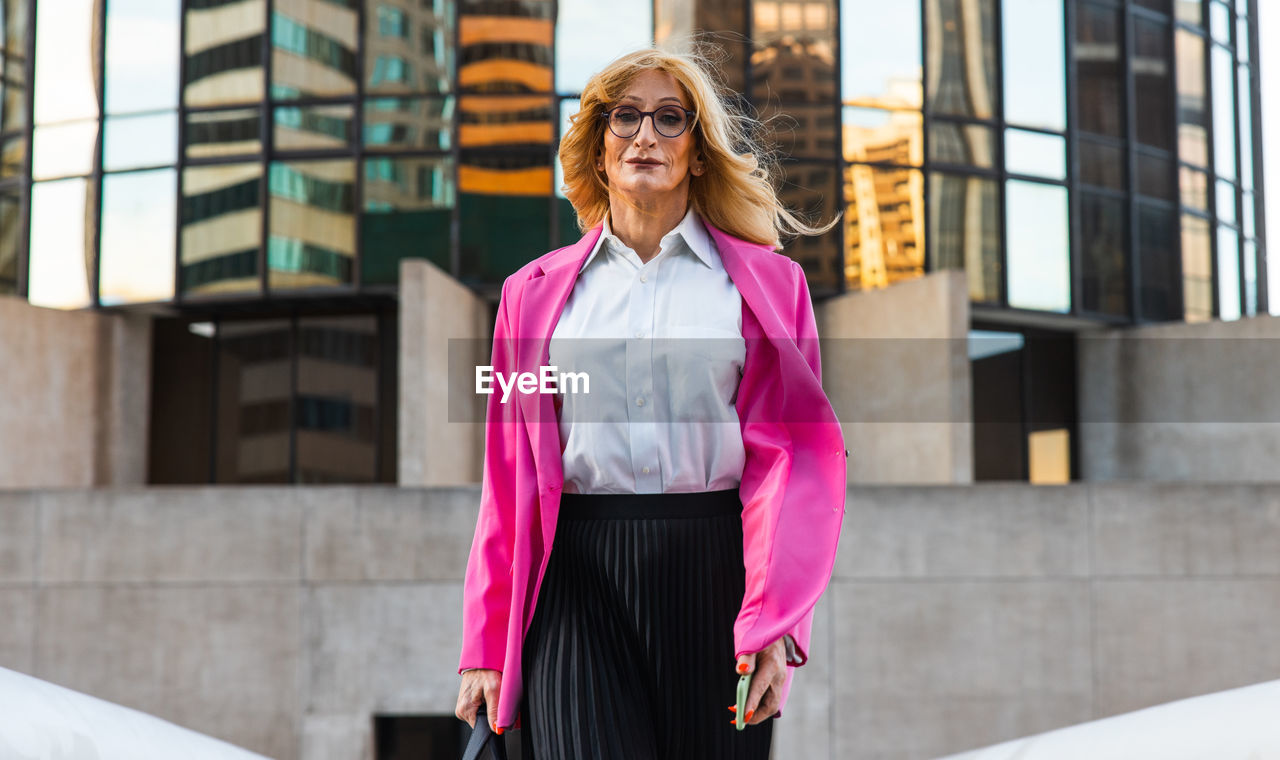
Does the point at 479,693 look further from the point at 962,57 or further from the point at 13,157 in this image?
the point at 13,157

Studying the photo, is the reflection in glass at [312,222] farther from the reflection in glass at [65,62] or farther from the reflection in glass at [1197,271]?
the reflection in glass at [1197,271]

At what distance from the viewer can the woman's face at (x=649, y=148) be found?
7.20 ft

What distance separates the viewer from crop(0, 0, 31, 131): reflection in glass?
15300 mm

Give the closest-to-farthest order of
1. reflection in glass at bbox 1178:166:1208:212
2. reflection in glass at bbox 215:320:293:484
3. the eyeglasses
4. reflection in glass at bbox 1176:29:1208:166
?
the eyeglasses, reflection in glass at bbox 215:320:293:484, reflection in glass at bbox 1178:166:1208:212, reflection in glass at bbox 1176:29:1208:166

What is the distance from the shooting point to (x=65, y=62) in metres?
15.1

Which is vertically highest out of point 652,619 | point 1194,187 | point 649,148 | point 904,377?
point 1194,187

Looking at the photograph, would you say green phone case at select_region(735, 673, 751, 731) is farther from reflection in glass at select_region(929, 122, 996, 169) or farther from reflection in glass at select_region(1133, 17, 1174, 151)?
reflection in glass at select_region(1133, 17, 1174, 151)

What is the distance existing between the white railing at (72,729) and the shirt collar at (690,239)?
3.55ft

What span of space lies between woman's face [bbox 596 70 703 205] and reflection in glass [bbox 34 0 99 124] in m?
14.5

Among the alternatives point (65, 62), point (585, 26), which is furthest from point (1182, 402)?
point (65, 62)

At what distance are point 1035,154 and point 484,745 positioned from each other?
15.0m

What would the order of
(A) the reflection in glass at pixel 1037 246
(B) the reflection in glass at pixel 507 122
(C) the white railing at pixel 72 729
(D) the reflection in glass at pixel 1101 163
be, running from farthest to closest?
1. (D) the reflection in glass at pixel 1101 163
2. (A) the reflection in glass at pixel 1037 246
3. (B) the reflection in glass at pixel 507 122
4. (C) the white railing at pixel 72 729

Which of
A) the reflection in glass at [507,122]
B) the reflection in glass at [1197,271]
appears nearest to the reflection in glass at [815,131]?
the reflection in glass at [507,122]

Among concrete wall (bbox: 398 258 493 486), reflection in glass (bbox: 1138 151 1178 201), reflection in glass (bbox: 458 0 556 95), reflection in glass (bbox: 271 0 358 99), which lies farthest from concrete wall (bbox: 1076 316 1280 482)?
reflection in glass (bbox: 271 0 358 99)
